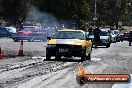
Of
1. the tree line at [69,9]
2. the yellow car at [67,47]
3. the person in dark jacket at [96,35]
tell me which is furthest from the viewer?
the tree line at [69,9]

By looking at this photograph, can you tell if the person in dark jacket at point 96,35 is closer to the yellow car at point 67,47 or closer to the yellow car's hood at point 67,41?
the yellow car at point 67,47

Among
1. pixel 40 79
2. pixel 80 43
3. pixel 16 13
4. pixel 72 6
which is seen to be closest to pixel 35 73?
pixel 40 79

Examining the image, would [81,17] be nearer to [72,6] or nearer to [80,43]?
[72,6]

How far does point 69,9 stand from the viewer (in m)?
64.1

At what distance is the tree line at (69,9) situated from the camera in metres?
64.4

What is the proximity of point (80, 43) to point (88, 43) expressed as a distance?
1.66 m

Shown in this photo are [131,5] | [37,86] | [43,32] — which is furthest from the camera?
[131,5]

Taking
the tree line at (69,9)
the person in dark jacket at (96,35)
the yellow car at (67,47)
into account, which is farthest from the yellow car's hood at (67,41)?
the tree line at (69,9)

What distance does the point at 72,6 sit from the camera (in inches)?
2520

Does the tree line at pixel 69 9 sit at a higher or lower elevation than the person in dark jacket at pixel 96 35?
higher

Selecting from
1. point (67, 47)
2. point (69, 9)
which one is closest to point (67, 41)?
point (67, 47)

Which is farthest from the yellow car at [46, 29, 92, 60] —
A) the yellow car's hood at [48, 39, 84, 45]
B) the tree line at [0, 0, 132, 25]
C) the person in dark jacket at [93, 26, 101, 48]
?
the tree line at [0, 0, 132, 25]

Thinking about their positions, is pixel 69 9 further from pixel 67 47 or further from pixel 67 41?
pixel 67 47

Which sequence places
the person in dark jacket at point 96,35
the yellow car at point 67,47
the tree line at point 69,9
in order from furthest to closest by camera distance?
the tree line at point 69,9
the person in dark jacket at point 96,35
the yellow car at point 67,47
